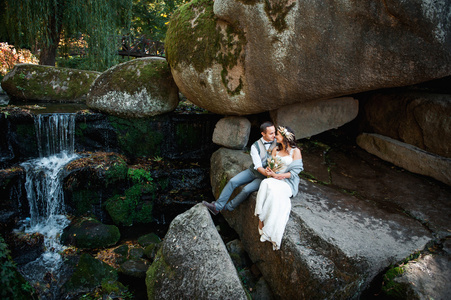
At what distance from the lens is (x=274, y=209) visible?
129 inches

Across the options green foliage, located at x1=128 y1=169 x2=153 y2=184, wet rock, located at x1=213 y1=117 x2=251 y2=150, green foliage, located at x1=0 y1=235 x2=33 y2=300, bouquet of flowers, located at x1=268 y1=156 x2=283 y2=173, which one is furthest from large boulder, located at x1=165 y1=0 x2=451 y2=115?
green foliage, located at x1=0 y1=235 x2=33 y2=300

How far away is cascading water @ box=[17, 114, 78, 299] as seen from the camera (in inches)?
174

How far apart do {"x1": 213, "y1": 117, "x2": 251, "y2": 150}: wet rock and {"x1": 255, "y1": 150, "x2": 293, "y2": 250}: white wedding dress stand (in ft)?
7.16

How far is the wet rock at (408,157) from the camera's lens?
439 cm

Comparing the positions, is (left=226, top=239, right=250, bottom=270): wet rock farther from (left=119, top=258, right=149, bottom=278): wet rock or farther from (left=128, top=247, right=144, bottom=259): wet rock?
(left=128, top=247, right=144, bottom=259): wet rock

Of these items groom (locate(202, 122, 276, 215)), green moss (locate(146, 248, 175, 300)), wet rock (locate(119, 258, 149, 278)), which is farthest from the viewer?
wet rock (locate(119, 258, 149, 278))

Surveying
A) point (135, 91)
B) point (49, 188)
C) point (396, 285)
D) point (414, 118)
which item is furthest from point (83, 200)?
point (414, 118)

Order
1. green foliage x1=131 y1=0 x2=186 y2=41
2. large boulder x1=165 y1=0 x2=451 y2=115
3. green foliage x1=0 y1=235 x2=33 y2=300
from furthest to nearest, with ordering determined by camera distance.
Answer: green foliage x1=131 y1=0 x2=186 y2=41 → large boulder x1=165 y1=0 x2=451 y2=115 → green foliage x1=0 y1=235 x2=33 y2=300

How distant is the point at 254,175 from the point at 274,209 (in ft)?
3.20

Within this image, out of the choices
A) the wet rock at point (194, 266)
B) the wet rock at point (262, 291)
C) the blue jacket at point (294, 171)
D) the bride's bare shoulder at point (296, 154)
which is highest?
the bride's bare shoulder at point (296, 154)

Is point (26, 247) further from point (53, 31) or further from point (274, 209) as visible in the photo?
point (53, 31)

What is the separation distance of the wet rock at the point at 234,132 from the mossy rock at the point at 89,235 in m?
2.84

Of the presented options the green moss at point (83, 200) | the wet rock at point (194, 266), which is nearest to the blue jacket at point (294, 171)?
the wet rock at point (194, 266)

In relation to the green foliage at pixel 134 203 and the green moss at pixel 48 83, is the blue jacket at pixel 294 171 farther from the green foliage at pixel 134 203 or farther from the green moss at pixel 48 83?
the green moss at pixel 48 83
